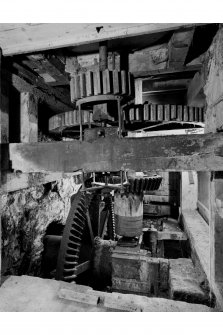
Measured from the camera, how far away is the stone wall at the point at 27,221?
7.35 feet

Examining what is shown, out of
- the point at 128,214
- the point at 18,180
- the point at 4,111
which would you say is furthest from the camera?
the point at 128,214

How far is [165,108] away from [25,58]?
1.38 m

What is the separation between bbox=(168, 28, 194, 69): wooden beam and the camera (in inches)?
60.4

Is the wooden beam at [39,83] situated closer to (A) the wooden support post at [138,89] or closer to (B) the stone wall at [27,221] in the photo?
(A) the wooden support post at [138,89]

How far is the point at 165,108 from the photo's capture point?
74.8 inches

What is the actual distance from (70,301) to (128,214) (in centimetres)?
205

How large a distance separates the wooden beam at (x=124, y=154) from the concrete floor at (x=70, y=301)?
3.27 feet

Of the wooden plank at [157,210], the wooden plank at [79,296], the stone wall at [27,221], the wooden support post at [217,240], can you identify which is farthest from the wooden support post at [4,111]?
the wooden plank at [157,210]

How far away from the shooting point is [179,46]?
1667 mm

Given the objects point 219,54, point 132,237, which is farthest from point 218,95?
point 132,237

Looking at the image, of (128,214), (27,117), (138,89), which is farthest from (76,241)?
(138,89)

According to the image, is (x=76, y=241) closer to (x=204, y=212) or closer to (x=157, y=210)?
(x=204, y=212)

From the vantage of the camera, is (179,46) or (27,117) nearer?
(179,46)

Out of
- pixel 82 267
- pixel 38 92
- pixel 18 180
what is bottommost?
pixel 82 267
